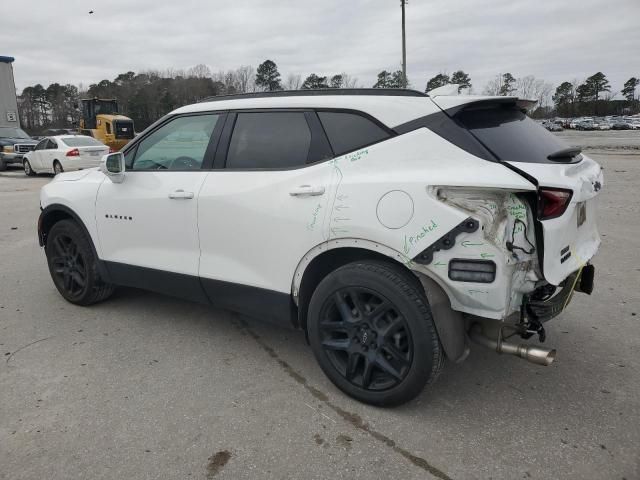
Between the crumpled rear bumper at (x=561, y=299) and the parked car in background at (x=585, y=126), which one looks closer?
the crumpled rear bumper at (x=561, y=299)

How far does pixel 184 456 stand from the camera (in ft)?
8.34

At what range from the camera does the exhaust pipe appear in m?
2.64

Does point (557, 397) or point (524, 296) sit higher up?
point (524, 296)

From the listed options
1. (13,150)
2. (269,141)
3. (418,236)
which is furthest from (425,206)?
(13,150)

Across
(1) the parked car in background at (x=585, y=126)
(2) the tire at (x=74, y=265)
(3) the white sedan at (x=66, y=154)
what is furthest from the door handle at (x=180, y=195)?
(1) the parked car in background at (x=585, y=126)

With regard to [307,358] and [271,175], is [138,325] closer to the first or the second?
[307,358]

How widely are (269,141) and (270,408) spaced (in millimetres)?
1693

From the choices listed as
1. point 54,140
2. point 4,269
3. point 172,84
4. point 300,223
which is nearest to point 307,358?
point 300,223

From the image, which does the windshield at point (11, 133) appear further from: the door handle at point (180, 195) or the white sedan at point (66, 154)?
the door handle at point (180, 195)

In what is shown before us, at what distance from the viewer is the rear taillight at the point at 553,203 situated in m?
2.46

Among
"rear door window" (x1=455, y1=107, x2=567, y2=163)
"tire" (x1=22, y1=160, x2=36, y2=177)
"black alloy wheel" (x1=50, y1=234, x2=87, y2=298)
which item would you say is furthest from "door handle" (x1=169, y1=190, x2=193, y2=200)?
"tire" (x1=22, y1=160, x2=36, y2=177)

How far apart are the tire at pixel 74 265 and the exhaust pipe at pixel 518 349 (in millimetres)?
3238

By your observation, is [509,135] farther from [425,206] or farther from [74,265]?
[74,265]

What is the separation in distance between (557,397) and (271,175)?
2.23m
